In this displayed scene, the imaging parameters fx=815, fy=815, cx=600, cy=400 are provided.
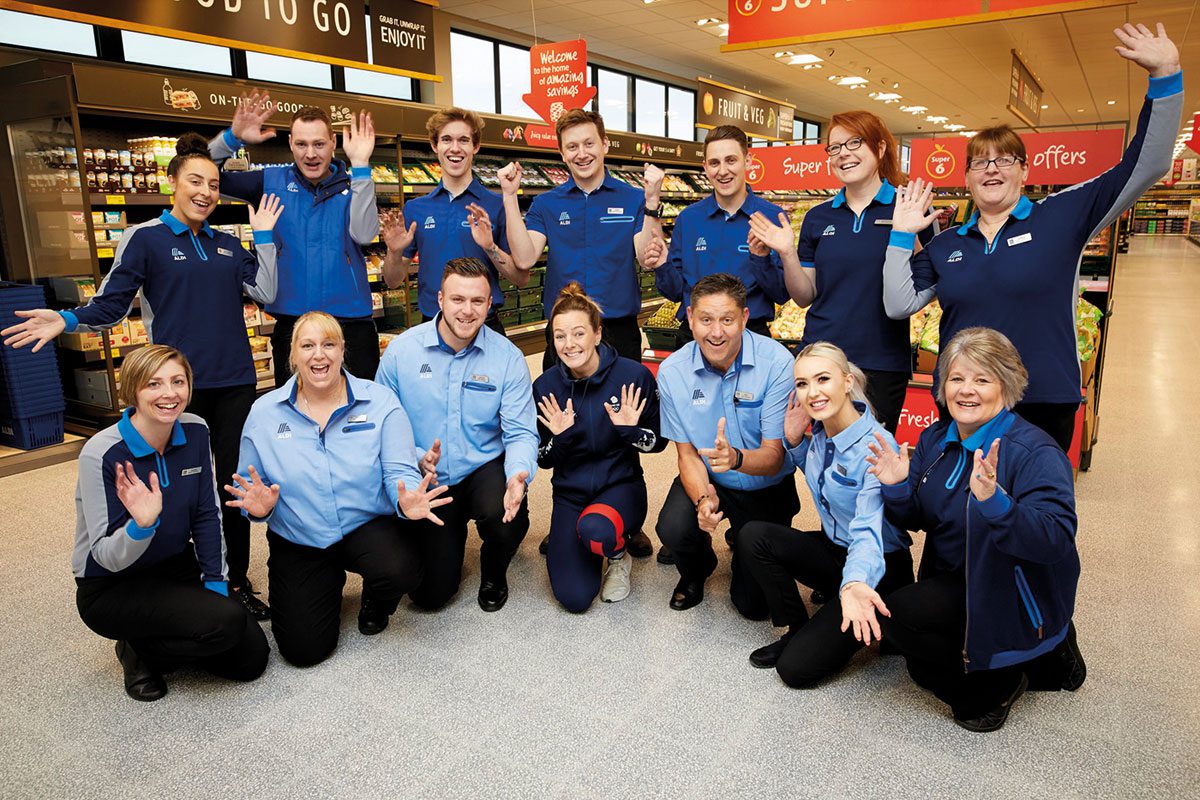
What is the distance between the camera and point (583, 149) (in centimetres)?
352

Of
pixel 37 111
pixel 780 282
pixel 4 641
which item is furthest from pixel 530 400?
pixel 37 111

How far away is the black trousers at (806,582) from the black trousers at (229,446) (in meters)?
1.89

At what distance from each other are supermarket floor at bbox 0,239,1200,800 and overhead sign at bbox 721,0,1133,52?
270cm

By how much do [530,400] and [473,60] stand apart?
785 cm

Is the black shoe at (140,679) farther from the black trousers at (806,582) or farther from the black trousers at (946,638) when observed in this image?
the black trousers at (946,638)

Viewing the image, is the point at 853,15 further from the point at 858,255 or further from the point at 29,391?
the point at 29,391

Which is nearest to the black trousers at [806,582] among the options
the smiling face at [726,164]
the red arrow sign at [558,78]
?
the smiling face at [726,164]

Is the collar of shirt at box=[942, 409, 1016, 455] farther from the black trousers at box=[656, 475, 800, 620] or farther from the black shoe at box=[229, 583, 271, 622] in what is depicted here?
the black shoe at box=[229, 583, 271, 622]

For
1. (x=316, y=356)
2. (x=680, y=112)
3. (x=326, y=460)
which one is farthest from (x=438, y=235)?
(x=680, y=112)

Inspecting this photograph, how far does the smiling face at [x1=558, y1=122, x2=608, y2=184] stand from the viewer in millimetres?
3484

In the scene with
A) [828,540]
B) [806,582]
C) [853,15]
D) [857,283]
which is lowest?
[806,582]

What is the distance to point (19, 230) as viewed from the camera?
5.37 meters

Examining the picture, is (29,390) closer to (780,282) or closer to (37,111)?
(37,111)

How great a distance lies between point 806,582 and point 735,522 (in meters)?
0.45
